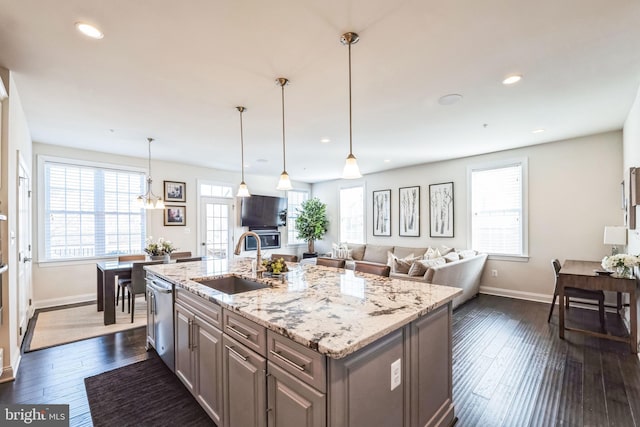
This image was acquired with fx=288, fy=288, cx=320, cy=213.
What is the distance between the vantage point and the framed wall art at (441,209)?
5.96 meters

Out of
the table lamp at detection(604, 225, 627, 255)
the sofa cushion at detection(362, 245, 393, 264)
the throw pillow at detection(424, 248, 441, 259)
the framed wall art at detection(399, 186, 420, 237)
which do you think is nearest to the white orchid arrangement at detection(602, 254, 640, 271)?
the table lamp at detection(604, 225, 627, 255)

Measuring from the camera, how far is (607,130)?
13.7ft

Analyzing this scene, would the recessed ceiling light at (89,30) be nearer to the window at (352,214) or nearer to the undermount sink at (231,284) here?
the undermount sink at (231,284)

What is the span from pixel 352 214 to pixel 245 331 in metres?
6.55

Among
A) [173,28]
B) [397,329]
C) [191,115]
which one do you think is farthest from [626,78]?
[191,115]

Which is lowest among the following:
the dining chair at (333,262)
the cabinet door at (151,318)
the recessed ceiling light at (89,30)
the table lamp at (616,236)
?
the cabinet door at (151,318)

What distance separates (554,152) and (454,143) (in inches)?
65.6

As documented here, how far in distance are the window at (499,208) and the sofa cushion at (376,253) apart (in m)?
1.88

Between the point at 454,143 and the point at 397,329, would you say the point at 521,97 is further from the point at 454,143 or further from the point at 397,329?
the point at 397,329

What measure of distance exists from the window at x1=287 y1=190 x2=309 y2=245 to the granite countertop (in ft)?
19.1

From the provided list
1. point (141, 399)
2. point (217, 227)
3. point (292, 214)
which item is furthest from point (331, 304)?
point (292, 214)

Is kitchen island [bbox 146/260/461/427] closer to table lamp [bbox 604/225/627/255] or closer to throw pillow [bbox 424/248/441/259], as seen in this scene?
table lamp [bbox 604/225/627/255]

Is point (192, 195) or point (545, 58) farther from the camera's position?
point (192, 195)

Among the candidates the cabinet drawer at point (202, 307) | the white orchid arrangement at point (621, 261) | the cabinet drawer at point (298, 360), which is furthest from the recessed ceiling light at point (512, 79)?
the cabinet drawer at point (202, 307)
